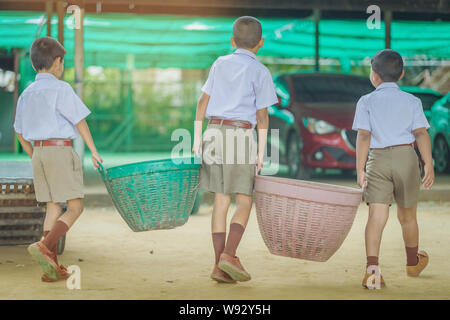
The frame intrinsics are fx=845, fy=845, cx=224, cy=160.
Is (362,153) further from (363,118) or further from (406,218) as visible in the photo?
(406,218)

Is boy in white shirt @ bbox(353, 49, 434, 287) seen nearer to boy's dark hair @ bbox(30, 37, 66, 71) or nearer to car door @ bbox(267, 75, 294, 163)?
boy's dark hair @ bbox(30, 37, 66, 71)

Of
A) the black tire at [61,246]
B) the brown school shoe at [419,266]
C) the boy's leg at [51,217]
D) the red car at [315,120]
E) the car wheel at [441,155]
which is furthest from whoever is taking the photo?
the car wheel at [441,155]

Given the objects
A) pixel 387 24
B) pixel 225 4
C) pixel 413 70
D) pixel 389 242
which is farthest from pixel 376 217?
pixel 413 70

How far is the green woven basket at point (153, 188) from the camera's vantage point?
5418mm

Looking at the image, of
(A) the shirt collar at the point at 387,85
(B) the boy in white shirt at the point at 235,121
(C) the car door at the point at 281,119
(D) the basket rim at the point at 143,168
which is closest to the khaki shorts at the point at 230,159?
(B) the boy in white shirt at the point at 235,121

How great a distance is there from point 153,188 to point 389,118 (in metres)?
1.58

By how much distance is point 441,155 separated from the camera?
565 inches

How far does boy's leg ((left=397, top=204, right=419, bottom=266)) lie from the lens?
18.6 ft

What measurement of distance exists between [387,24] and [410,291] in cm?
816

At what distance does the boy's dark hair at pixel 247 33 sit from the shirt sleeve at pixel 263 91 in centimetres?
23

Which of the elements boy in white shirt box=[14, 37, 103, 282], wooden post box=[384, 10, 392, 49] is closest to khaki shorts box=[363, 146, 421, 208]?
boy in white shirt box=[14, 37, 103, 282]

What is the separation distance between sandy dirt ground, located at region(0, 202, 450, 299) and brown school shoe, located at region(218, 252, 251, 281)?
0.08 meters

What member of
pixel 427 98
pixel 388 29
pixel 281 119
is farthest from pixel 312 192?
pixel 427 98

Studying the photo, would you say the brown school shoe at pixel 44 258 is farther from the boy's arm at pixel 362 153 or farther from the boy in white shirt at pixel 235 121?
the boy's arm at pixel 362 153
